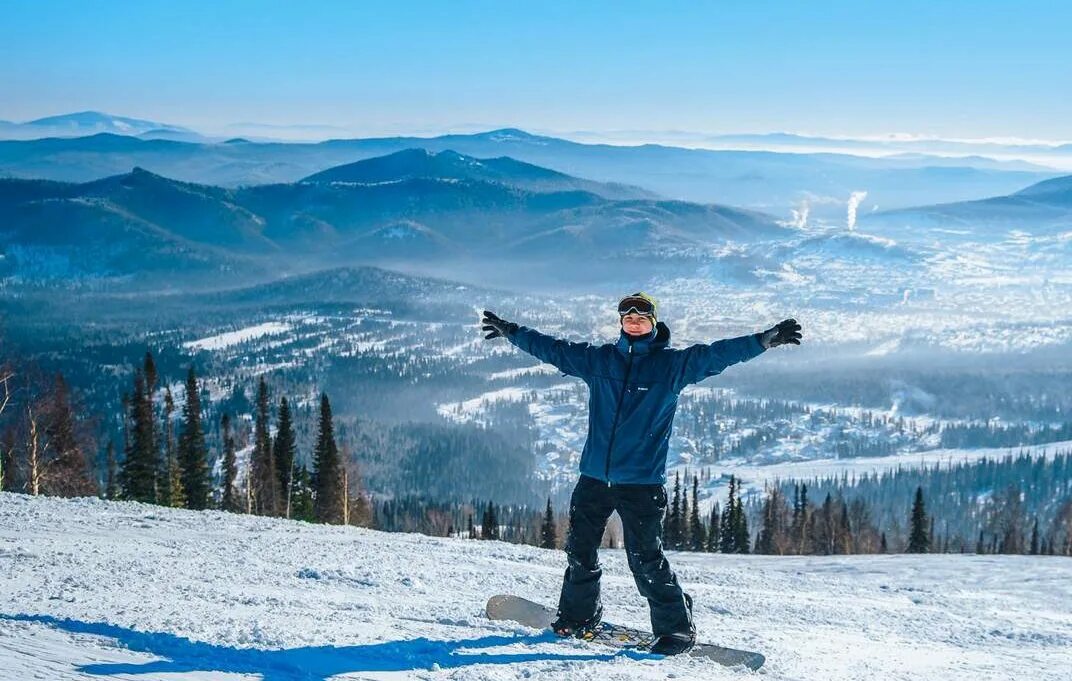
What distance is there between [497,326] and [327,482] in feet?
107

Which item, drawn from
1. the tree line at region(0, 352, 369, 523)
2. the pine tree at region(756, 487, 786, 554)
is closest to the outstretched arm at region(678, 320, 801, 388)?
the tree line at region(0, 352, 369, 523)

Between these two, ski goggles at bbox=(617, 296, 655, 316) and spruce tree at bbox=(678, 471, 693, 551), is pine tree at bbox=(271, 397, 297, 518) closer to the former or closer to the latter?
spruce tree at bbox=(678, 471, 693, 551)

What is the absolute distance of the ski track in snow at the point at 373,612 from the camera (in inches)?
204

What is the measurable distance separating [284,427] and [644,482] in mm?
35270

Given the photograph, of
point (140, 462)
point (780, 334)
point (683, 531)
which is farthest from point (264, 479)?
point (780, 334)

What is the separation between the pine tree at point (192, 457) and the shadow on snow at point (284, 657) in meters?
33.4

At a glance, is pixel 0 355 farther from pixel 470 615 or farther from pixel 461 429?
pixel 461 429

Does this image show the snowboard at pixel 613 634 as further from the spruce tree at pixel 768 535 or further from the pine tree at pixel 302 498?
the spruce tree at pixel 768 535

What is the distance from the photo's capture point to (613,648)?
20.9ft

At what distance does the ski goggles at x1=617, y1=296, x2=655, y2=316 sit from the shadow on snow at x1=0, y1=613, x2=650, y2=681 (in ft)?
8.38

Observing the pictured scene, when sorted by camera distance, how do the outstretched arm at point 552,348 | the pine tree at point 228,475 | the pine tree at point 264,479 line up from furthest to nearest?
the pine tree at point 228,475 < the pine tree at point 264,479 < the outstretched arm at point 552,348

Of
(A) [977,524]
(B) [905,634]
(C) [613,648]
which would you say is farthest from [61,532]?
(A) [977,524]

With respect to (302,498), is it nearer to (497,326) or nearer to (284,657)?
(497,326)

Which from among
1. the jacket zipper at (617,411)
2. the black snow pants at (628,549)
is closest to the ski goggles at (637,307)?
the jacket zipper at (617,411)
